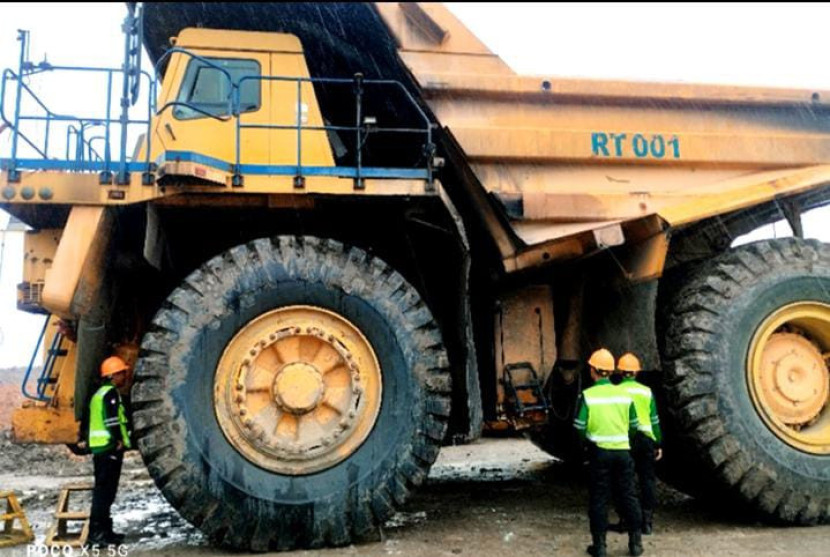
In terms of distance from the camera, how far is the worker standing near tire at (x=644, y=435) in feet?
15.5

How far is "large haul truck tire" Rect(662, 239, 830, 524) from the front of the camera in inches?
183

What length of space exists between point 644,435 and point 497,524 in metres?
1.25

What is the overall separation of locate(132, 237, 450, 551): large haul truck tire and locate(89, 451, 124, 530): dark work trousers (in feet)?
2.42

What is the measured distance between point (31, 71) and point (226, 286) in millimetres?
1860

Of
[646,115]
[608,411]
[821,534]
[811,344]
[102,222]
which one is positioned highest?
[646,115]

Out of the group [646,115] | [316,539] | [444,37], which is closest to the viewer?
[316,539]

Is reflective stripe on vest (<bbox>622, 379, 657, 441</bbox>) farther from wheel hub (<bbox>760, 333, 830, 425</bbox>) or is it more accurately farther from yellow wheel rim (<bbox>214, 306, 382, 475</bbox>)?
yellow wheel rim (<bbox>214, 306, 382, 475</bbox>)

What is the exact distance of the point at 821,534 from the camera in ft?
14.9

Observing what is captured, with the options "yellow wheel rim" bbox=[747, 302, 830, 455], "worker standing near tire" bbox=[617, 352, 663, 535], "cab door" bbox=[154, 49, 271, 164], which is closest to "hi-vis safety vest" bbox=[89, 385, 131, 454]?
"cab door" bbox=[154, 49, 271, 164]

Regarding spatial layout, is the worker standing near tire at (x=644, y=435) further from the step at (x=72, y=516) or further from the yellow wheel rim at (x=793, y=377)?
the step at (x=72, y=516)

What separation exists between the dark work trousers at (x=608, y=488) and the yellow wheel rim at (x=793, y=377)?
3.77 ft

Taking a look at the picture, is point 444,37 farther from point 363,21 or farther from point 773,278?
point 773,278

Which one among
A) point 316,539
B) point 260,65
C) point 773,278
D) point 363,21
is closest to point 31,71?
point 260,65

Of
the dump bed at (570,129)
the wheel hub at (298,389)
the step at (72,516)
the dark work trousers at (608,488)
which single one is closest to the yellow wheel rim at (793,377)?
the dump bed at (570,129)
